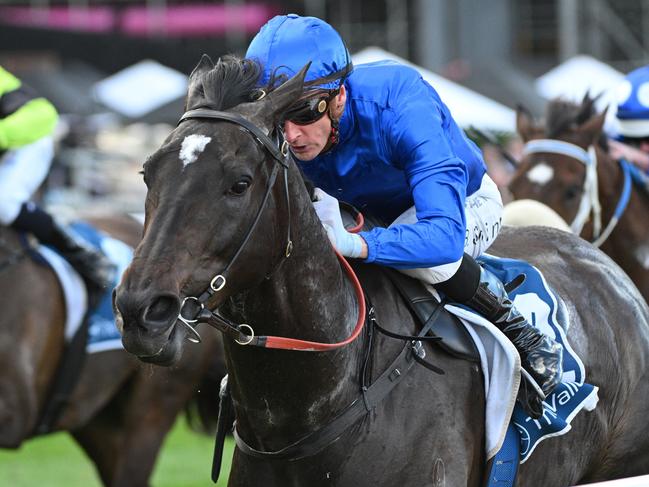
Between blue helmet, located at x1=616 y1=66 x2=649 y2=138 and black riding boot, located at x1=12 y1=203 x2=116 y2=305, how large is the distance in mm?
3173

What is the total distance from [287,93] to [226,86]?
0.53ft

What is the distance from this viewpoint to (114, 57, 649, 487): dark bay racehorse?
2.84 metres

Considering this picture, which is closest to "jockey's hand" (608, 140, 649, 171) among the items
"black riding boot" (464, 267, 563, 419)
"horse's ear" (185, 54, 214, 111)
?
"black riding boot" (464, 267, 563, 419)

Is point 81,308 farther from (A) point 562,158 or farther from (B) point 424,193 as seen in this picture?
(B) point 424,193

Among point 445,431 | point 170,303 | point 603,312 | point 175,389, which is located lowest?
point 175,389

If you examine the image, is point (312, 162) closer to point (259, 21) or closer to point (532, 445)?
point (532, 445)

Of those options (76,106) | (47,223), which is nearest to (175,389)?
(47,223)

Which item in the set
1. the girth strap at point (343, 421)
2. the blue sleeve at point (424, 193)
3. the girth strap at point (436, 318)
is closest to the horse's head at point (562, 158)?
the girth strap at point (436, 318)

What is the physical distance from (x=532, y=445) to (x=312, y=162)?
1142 mm

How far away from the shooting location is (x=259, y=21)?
29469 mm

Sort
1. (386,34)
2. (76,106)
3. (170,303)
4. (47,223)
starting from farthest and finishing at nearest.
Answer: (386,34), (76,106), (47,223), (170,303)

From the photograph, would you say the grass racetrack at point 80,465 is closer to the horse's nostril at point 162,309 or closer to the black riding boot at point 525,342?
the black riding boot at point 525,342

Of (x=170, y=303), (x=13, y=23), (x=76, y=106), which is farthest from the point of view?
(x=13, y=23)

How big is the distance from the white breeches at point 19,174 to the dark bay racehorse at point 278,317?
3368mm
